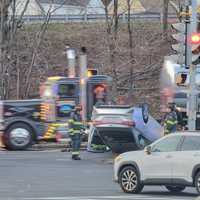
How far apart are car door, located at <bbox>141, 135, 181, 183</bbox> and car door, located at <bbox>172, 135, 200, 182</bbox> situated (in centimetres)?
15

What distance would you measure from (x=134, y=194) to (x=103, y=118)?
9.17m

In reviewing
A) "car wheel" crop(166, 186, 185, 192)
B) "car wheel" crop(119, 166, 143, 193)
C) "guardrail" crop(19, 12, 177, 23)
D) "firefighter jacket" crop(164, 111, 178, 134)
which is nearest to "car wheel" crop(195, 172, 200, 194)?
"car wheel" crop(166, 186, 185, 192)

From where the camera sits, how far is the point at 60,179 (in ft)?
72.1

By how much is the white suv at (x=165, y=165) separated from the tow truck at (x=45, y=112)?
12.3 metres

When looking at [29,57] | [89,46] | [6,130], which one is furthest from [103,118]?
[89,46]

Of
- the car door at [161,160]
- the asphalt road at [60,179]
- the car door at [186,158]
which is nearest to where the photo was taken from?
the car door at [186,158]

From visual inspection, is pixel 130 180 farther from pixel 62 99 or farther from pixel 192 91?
pixel 62 99

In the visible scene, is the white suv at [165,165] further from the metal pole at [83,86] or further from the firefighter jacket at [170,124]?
the metal pole at [83,86]

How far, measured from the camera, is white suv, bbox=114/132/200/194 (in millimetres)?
17566

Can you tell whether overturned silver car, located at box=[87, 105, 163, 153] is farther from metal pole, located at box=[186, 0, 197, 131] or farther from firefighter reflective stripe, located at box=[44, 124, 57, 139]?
metal pole, located at box=[186, 0, 197, 131]

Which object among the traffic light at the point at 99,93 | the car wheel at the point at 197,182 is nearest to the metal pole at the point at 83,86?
the traffic light at the point at 99,93

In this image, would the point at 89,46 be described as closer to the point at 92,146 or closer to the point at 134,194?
the point at 92,146

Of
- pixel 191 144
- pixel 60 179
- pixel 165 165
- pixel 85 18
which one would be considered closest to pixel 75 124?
pixel 60 179

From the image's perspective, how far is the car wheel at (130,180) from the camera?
18625mm
